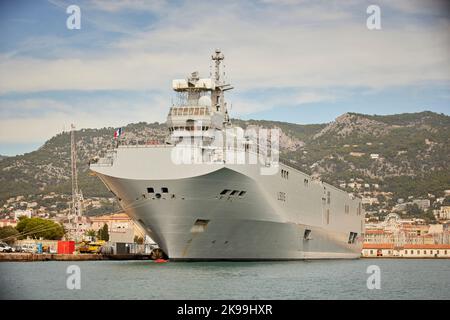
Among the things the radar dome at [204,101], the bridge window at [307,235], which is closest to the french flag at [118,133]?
the radar dome at [204,101]

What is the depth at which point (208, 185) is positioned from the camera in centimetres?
4166

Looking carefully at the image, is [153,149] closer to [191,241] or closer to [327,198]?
[191,241]

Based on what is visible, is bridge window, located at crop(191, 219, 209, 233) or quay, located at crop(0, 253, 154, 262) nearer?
bridge window, located at crop(191, 219, 209, 233)

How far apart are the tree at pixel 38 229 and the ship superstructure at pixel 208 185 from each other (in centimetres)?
A: 4744

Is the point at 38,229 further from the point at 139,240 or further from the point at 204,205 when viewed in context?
the point at 204,205

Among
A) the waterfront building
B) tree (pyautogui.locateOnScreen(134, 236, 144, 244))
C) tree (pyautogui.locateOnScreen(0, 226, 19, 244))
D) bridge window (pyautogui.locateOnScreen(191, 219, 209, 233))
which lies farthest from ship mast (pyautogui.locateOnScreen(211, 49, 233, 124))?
the waterfront building

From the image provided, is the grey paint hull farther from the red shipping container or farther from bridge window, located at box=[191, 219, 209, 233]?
the red shipping container

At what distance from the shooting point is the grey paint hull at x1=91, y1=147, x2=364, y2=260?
136ft

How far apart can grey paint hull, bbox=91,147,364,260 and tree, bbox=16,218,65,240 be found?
166 feet

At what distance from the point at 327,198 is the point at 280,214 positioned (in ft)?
55.2

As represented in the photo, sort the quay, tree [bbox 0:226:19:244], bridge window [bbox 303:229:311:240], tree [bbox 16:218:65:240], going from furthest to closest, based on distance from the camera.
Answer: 1. tree [bbox 16:218:65:240]
2. tree [bbox 0:226:19:244]
3. the quay
4. bridge window [bbox 303:229:311:240]

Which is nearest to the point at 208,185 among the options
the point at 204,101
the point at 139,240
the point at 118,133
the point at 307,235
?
the point at 118,133

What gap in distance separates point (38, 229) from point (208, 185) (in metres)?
56.7
